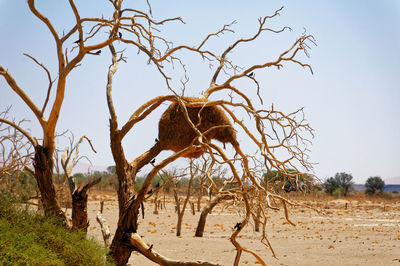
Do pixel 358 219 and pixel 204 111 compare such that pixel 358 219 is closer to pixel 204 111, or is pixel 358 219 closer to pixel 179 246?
pixel 179 246

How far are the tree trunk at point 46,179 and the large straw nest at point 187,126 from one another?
2.00 metres

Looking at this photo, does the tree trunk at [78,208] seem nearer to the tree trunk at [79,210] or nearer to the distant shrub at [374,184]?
the tree trunk at [79,210]

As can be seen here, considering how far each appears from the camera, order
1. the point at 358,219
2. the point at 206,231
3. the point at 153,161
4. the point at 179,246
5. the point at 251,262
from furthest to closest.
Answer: the point at 358,219 → the point at 206,231 → the point at 179,246 → the point at 251,262 → the point at 153,161

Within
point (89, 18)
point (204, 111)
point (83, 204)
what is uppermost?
point (89, 18)

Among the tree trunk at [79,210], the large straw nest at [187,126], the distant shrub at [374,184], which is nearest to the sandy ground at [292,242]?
the large straw nest at [187,126]

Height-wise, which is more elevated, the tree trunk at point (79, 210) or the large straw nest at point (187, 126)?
the large straw nest at point (187, 126)

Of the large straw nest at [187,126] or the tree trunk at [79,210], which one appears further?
the large straw nest at [187,126]

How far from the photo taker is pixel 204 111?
8.41 metres

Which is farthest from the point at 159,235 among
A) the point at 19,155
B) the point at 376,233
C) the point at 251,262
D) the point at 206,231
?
the point at 19,155

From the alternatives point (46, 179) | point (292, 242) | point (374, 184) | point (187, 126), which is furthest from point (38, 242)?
point (374, 184)

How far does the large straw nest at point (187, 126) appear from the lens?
27.3ft

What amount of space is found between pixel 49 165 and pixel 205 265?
3135 mm

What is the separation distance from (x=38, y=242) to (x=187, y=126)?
312 centimetres

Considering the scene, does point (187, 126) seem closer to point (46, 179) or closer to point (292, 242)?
point (46, 179)
